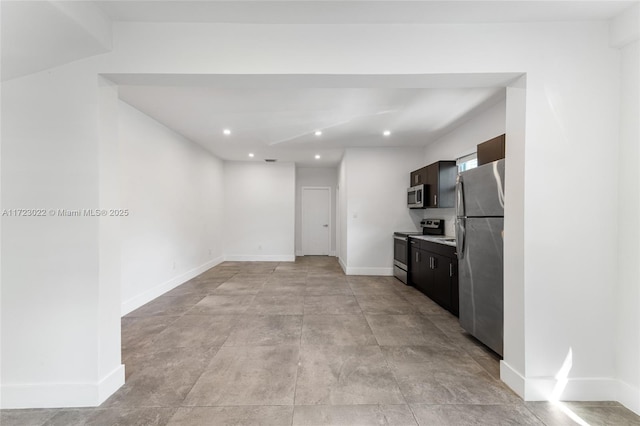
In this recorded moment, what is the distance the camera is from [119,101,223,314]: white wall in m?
3.43

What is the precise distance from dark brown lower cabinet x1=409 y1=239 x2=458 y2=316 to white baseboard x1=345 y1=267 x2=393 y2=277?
84 centimetres

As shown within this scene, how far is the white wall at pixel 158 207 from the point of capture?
Result: 343 centimetres

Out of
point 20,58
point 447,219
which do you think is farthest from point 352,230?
point 20,58

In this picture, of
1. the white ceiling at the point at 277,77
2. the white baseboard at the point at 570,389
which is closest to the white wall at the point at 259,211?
the white ceiling at the point at 277,77

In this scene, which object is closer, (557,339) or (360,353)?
(557,339)

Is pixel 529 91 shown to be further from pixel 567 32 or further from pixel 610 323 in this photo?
pixel 610 323

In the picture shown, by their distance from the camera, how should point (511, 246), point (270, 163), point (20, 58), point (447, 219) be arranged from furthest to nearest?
point (270, 163)
point (447, 219)
point (511, 246)
point (20, 58)

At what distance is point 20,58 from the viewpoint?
1.67 m

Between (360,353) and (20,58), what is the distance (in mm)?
3244

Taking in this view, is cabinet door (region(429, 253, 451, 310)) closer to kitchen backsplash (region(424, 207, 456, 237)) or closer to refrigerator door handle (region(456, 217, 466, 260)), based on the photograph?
refrigerator door handle (region(456, 217, 466, 260))

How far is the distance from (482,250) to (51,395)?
3454 millimetres

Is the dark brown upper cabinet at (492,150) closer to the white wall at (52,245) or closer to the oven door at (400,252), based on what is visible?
the oven door at (400,252)

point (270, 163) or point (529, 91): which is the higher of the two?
point (270, 163)

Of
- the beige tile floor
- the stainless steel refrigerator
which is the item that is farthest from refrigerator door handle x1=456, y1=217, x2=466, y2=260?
the beige tile floor
